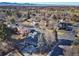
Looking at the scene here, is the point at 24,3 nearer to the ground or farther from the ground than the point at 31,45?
farther from the ground

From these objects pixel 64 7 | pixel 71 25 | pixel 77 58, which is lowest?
pixel 77 58

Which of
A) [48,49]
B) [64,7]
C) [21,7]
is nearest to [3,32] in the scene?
[21,7]

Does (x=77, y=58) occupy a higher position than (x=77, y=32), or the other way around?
(x=77, y=32)

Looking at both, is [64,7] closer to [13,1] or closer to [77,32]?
[77,32]

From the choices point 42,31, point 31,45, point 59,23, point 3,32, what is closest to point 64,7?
point 59,23

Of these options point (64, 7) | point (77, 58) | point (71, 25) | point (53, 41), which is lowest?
point (77, 58)

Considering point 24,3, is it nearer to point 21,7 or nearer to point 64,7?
point 21,7

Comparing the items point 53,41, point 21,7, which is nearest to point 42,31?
point 53,41
